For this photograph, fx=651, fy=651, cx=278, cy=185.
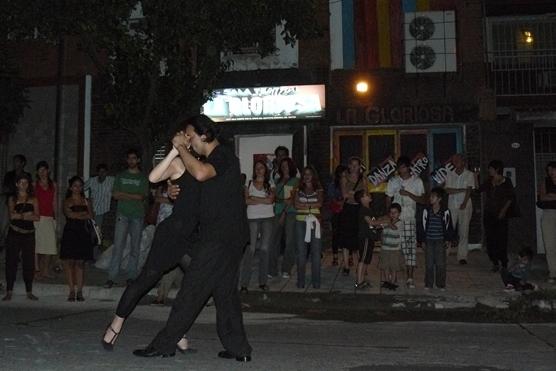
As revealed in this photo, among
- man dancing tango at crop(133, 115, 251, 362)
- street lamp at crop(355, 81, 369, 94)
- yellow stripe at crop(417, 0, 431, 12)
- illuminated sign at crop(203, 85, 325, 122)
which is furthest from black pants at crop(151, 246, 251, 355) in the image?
yellow stripe at crop(417, 0, 431, 12)

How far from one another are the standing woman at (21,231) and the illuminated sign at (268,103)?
6.36 m

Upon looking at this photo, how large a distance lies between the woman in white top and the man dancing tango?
4.54m

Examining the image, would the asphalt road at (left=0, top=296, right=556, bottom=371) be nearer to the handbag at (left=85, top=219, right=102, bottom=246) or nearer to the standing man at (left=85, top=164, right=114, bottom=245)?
the handbag at (left=85, top=219, right=102, bottom=246)

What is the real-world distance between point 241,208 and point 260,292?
477cm

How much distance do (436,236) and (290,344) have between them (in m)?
4.11

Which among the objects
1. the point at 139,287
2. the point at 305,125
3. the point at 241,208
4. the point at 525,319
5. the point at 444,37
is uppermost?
the point at 444,37

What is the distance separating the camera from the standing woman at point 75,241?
885cm

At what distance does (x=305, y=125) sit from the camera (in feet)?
48.4

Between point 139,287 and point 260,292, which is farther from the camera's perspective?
point 260,292

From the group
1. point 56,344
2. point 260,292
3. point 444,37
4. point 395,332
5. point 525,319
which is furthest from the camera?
point 444,37

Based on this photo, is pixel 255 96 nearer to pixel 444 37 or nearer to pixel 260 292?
pixel 444 37

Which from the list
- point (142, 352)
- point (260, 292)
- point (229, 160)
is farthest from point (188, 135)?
point (260, 292)

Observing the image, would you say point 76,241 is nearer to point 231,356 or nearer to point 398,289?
point 231,356

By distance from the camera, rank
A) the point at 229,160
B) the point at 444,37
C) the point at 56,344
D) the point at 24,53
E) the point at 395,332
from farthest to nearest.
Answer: the point at 24,53 < the point at 444,37 < the point at 395,332 < the point at 56,344 < the point at 229,160
